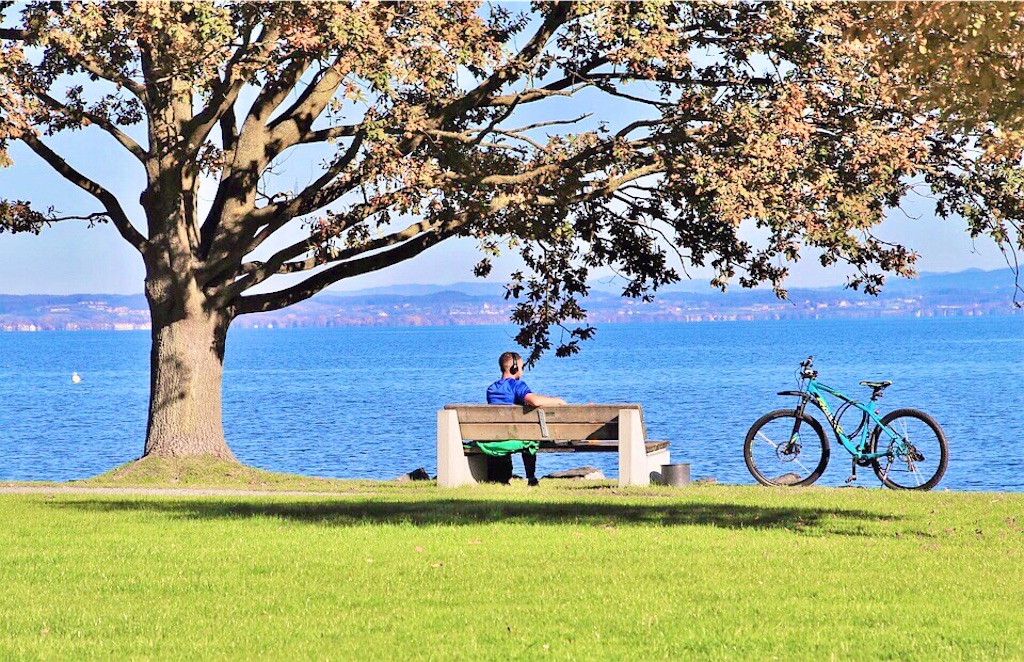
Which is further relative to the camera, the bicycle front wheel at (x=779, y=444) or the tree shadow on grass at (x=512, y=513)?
the bicycle front wheel at (x=779, y=444)

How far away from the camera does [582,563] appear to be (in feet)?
29.3

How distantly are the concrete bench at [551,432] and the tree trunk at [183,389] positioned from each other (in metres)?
4.37

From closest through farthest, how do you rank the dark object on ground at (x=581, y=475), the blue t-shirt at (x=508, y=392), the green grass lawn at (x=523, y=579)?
1. the green grass lawn at (x=523, y=579)
2. the blue t-shirt at (x=508, y=392)
3. the dark object on ground at (x=581, y=475)

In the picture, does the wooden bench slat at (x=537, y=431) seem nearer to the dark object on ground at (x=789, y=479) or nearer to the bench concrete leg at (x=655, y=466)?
the bench concrete leg at (x=655, y=466)

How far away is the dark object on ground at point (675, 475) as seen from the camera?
14.4 m

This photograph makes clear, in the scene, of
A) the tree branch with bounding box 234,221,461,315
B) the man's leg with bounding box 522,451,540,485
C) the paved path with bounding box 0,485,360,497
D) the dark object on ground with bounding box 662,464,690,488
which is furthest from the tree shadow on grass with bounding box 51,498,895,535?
the tree branch with bounding box 234,221,461,315

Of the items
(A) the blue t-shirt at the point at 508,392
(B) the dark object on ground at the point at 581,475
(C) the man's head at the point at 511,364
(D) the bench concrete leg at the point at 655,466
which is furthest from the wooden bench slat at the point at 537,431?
(B) the dark object on ground at the point at 581,475

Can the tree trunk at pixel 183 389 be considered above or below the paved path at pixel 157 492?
above

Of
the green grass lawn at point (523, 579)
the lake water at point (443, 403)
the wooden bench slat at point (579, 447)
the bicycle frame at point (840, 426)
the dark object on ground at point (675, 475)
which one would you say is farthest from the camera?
the lake water at point (443, 403)

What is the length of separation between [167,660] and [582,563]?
331 cm

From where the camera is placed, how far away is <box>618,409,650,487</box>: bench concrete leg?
46.1ft

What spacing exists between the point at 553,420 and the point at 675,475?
4.73ft

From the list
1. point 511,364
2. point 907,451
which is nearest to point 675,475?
point 511,364

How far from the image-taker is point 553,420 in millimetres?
14203
